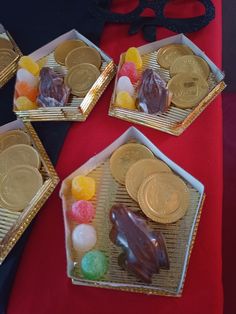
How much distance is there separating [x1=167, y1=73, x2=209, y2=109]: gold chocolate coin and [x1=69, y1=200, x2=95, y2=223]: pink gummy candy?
34cm

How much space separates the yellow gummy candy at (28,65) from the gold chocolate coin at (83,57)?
0.30ft

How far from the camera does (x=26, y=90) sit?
1.05 m

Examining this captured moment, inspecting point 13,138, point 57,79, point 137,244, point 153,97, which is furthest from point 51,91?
point 137,244

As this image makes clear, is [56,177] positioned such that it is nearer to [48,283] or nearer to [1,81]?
[48,283]

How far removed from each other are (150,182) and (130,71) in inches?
12.9

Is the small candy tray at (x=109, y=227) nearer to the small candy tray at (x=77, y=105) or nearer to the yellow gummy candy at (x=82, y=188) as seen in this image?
the yellow gummy candy at (x=82, y=188)

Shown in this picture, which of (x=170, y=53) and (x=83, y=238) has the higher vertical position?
(x=170, y=53)

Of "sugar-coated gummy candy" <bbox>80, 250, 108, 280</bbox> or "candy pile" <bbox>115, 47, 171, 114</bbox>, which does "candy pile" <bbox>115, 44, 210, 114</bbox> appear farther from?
"sugar-coated gummy candy" <bbox>80, 250, 108, 280</bbox>

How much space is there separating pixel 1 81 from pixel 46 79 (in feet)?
0.61

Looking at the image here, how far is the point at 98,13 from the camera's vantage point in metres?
1.22

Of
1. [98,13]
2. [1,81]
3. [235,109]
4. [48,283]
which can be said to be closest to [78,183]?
[48,283]

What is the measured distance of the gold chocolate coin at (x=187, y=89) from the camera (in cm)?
98

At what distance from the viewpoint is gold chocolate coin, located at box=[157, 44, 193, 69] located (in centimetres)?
108

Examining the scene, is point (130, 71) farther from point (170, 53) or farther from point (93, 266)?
point (93, 266)
